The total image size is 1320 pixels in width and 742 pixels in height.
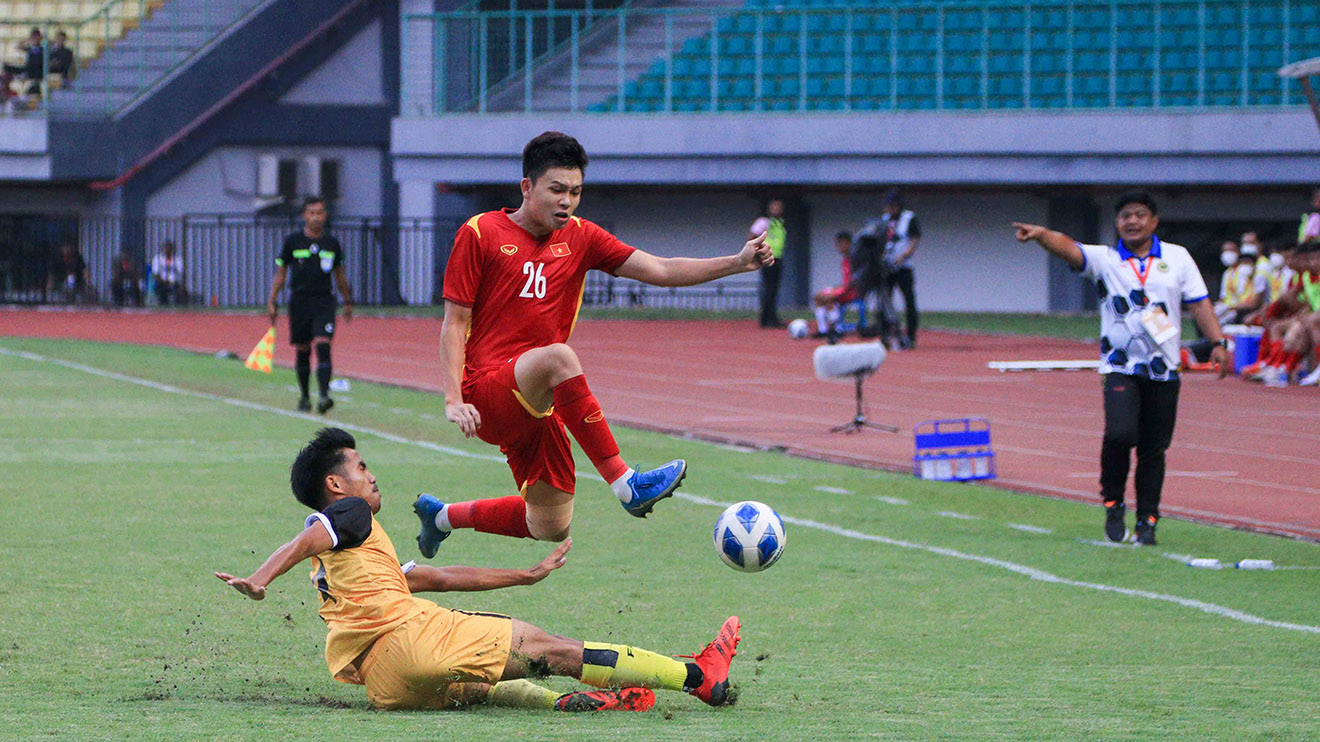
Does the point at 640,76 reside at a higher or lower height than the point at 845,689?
higher

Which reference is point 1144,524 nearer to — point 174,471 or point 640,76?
point 174,471

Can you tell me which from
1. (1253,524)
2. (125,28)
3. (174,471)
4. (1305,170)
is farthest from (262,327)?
(1253,524)

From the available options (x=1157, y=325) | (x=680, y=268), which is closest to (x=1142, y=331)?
(x=1157, y=325)

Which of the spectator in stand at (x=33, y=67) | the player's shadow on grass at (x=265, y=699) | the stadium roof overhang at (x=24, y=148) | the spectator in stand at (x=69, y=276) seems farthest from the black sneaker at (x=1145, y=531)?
the spectator in stand at (x=33, y=67)

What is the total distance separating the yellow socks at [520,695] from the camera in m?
6.16

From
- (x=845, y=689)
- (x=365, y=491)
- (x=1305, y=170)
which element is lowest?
(x=845, y=689)

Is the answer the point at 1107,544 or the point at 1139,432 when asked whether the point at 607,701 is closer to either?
the point at 1107,544

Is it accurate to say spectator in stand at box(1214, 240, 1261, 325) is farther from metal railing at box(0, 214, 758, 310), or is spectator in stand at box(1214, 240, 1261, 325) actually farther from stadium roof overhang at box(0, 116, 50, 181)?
stadium roof overhang at box(0, 116, 50, 181)

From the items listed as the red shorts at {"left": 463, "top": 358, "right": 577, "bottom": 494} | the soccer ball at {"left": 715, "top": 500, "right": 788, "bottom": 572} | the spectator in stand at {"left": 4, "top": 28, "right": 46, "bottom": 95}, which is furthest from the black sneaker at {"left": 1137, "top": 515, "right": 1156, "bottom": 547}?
the spectator in stand at {"left": 4, "top": 28, "right": 46, "bottom": 95}

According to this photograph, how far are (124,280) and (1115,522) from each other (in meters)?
27.9

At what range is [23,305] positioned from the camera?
111ft

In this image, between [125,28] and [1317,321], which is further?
[125,28]

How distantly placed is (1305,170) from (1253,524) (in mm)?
20256

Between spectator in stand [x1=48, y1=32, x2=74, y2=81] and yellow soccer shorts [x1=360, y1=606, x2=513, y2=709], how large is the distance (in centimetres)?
3137
